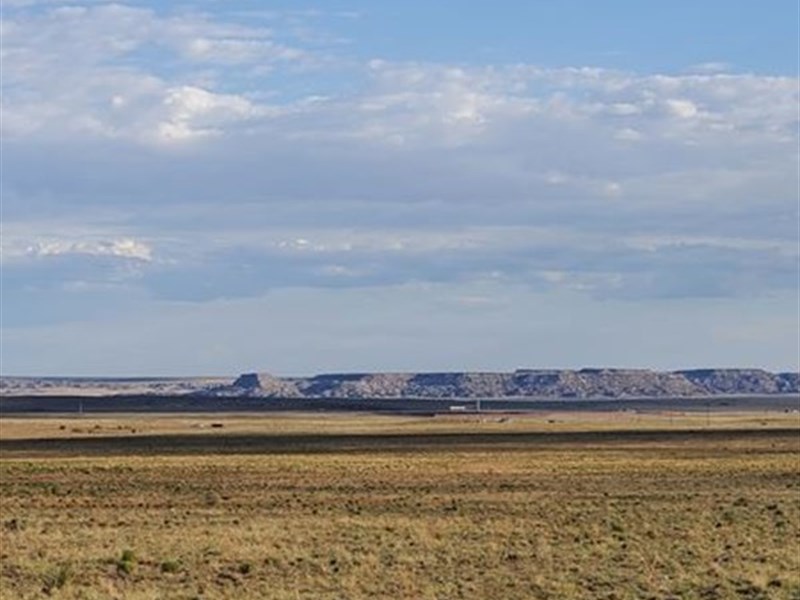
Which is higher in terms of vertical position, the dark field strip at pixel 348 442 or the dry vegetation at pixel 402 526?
the dark field strip at pixel 348 442

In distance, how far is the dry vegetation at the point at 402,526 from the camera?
74.9 ft

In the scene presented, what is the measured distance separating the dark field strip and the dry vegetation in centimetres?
972

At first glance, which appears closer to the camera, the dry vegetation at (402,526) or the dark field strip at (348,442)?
the dry vegetation at (402,526)

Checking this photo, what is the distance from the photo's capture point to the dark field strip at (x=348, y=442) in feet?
253

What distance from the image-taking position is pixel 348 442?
88688 mm

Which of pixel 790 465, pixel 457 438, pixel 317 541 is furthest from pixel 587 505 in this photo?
pixel 457 438

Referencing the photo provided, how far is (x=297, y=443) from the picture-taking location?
87.1 meters

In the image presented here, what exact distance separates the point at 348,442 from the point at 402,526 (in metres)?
57.1

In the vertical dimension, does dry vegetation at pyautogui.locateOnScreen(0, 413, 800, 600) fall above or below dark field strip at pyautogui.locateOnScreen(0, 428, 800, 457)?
below

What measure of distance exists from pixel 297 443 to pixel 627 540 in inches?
2341

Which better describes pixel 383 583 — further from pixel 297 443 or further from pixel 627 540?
pixel 297 443

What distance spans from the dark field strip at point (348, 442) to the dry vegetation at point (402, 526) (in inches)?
382

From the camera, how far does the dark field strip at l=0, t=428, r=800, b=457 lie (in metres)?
77.1

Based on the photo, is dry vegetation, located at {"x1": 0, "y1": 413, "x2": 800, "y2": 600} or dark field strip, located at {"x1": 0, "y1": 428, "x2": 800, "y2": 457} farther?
dark field strip, located at {"x1": 0, "y1": 428, "x2": 800, "y2": 457}
